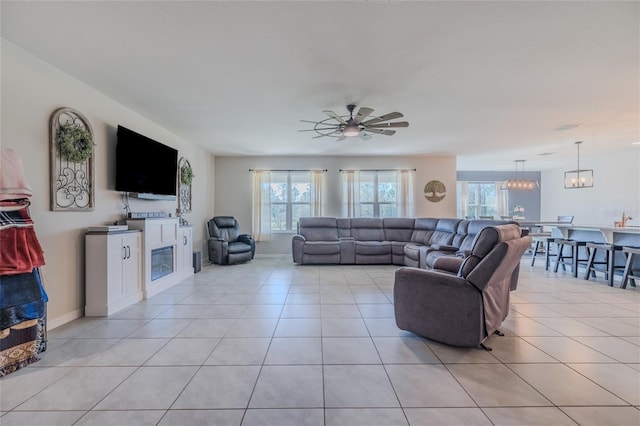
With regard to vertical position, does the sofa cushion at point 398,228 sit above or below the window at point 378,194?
below

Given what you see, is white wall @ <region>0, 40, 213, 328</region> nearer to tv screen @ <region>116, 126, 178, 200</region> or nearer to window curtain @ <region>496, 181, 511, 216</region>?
tv screen @ <region>116, 126, 178, 200</region>

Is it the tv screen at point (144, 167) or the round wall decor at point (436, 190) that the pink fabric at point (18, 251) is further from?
the round wall decor at point (436, 190)

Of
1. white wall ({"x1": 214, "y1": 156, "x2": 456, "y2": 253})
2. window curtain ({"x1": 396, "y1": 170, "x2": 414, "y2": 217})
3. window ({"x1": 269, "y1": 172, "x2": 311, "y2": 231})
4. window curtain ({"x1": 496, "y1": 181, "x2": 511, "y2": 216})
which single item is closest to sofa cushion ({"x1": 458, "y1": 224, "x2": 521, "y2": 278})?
window curtain ({"x1": 396, "y1": 170, "x2": 414, "y2": 217})

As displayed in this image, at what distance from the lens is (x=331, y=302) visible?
348cm

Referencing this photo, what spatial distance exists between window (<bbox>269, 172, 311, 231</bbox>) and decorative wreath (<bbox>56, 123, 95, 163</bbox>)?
429 centimetres

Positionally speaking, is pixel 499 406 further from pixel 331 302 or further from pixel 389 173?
pixel 389 173

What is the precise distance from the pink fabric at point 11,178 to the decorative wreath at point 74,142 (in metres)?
0.75

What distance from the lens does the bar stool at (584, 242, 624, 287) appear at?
4270mm

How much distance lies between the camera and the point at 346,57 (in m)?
2.48

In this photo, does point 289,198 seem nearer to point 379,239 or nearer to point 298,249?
point 298,249

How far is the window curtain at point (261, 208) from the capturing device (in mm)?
6906

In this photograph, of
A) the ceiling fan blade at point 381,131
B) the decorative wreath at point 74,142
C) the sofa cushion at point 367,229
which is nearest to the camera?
the decorative wreath at point 74,142

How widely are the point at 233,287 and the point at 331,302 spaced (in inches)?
64.0

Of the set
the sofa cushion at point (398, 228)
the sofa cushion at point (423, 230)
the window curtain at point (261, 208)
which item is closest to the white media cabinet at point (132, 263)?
the window curtain at point (261, 208)
